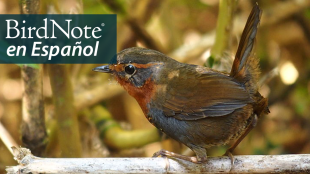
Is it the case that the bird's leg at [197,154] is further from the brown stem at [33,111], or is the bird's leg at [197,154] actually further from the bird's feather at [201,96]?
the brown stem at [33,111]

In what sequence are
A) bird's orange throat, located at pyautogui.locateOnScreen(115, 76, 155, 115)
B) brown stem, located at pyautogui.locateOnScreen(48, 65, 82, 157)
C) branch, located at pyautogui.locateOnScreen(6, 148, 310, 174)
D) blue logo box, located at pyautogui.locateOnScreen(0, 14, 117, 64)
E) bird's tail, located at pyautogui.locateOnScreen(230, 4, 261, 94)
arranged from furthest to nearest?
brown stem, located at pyautogui.locateOnScreen(48, 65, 82, 157) < blue logo box, located at pyautogui.locateOnScreen(0, 14, 117, 64) < bird's orange throat, located at pyautogui.locateOnScreen(115, 76, 155, 115) < bird's tail, located at pyautogui.locateOnScreen(230, 4, 261, 94) < branch, located at pyautogui.locateOnScreen(6, 148, 310, 174)

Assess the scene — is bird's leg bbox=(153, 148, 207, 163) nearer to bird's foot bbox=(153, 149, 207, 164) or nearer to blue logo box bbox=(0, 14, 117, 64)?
bird's foot bbox=(153, 149, 207, 164)

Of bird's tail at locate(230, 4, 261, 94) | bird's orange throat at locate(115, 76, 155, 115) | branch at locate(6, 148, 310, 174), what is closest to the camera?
branch at locate(6, 148, 310, 174)

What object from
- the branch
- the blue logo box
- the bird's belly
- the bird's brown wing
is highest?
the blue logo box

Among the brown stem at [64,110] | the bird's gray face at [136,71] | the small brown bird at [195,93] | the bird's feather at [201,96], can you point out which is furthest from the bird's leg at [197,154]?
the brown stem at [64,110]

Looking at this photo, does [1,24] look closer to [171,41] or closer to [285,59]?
[171,41]

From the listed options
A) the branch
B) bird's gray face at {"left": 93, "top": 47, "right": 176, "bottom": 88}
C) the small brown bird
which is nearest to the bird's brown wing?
the small brown bird
